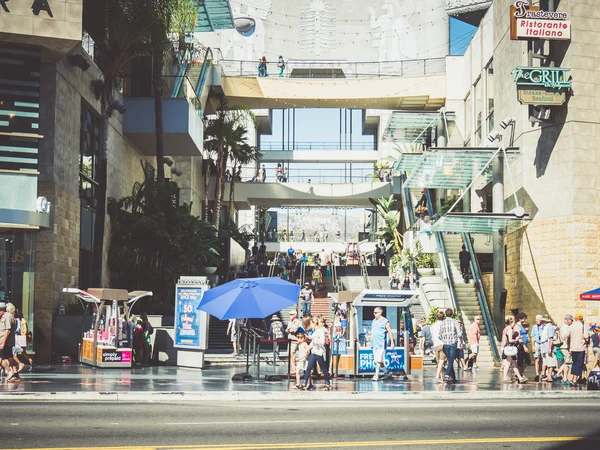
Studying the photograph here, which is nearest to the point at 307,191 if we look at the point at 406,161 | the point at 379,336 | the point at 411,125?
the point at 411,125

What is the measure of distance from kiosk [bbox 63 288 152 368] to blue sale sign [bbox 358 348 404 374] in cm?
667

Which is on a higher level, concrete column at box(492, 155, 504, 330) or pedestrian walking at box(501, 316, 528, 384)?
concrete column at box(492, 155, 504, 330)

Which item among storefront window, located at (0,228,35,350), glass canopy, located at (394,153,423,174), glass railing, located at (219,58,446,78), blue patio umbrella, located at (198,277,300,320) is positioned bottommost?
blue patio umbrella, located at (198,277,300,320)

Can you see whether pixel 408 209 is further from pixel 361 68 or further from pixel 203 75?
pixel 361 68

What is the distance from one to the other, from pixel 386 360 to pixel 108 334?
26.1ft

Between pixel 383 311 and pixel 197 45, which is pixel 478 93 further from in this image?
pixel 383 311

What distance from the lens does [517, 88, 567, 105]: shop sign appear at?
27.8 m

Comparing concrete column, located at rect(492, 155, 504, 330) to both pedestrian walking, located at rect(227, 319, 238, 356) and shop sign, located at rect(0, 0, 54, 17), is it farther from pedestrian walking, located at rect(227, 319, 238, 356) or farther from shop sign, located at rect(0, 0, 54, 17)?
shop sign, located at rect(0, 0, 54, 17)

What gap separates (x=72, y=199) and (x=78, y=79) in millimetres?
4145

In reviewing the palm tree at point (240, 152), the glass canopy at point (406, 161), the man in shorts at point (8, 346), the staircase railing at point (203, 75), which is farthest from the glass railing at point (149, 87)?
the man in shorts at point (8, 346)

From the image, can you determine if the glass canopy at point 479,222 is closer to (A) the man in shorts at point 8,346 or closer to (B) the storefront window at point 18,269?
(B) the storefront window at point 18,269

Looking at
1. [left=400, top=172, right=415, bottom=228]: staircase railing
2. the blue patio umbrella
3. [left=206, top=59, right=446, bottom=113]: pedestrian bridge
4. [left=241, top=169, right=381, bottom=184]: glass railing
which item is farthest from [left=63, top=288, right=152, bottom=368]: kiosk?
[left=241, top=169, right=381, bottom=184]: glass railing

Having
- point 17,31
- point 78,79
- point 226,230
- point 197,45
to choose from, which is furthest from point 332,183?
point 17,31

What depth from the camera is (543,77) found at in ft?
91.1
